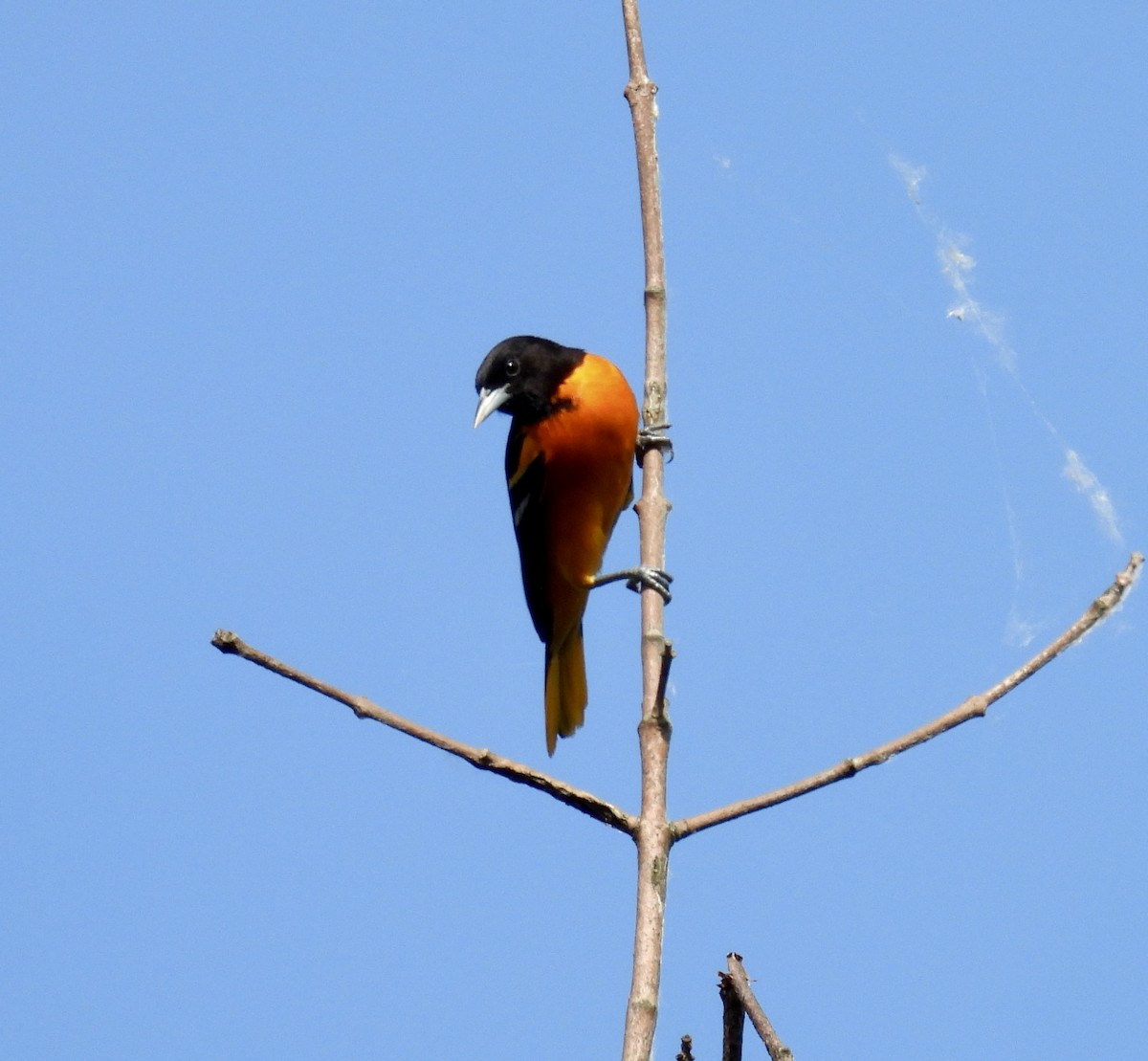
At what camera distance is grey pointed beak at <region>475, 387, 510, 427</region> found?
488 cm

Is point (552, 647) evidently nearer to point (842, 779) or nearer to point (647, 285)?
point (647, 285)

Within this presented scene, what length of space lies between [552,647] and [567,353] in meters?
1.14

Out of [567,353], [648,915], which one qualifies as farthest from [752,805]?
[567,353]

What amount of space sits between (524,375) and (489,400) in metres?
0.20

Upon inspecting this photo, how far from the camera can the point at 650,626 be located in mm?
2551

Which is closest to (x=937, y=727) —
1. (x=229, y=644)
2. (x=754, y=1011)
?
(x=754, y=1011)

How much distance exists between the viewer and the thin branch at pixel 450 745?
208 cm

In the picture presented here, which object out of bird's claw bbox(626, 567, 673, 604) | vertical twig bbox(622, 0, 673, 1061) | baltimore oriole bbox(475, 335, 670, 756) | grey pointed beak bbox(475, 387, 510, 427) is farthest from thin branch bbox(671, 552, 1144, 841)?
grey pointed beak bbox(475, 387, 510, 427)

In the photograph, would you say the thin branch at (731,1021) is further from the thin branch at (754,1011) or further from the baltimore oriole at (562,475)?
the baltimore oriole at (562,475)

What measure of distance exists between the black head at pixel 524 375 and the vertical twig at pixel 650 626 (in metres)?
1.58

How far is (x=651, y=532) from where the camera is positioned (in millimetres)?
2895

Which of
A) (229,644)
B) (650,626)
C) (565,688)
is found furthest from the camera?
(565,688)

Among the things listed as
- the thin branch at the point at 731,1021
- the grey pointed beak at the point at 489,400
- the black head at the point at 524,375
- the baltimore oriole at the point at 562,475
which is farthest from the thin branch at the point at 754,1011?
the black head at the point at 524,375

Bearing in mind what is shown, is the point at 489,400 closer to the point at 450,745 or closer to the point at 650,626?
the point at 650,626
